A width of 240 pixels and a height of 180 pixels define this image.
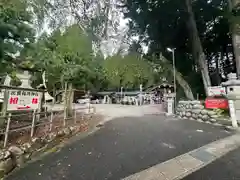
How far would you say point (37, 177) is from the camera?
9.66 feet

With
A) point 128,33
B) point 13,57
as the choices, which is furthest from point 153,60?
point 13,57

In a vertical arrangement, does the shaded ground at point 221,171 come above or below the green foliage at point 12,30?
below

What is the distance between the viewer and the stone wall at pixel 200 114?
7.20 m

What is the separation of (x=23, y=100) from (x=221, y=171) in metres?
4.71

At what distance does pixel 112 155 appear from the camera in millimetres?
3844

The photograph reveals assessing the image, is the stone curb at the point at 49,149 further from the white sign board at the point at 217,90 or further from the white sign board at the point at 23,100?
the white sign board at the point at 217,90

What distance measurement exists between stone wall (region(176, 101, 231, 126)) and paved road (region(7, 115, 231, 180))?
1.50 m

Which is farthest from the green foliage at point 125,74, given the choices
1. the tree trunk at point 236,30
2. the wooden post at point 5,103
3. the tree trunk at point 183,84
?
the wooden post at point 5,103

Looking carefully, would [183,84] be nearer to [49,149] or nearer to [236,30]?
[236,30]

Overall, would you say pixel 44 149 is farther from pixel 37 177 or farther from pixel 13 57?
pixel 13 57

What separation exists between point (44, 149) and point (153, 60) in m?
12.8

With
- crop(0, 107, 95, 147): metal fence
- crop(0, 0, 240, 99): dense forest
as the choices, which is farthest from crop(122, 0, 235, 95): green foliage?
crop(0, 107, 95, 147): metal fence

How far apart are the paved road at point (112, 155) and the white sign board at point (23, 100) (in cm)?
149

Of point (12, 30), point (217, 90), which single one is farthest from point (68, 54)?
point (217, 90)
